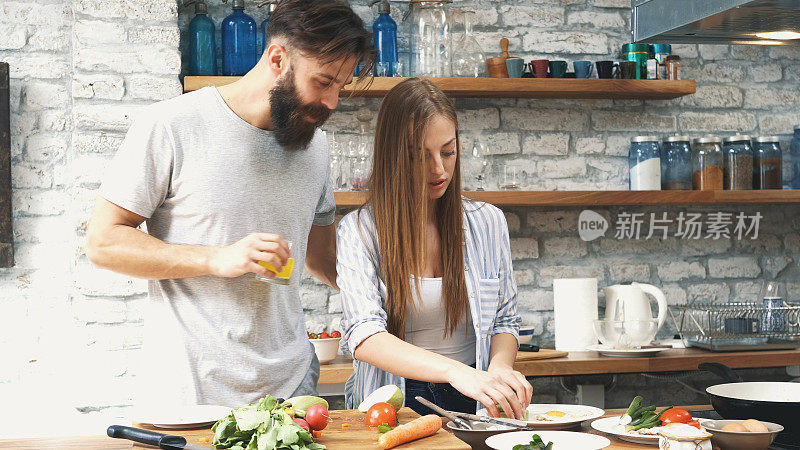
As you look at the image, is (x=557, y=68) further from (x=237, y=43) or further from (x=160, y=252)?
(x=160, y=252)

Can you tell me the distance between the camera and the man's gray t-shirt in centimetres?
186

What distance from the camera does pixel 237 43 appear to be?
3535 millimetres

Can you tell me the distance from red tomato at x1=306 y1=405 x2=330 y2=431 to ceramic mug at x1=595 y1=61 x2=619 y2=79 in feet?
9.04

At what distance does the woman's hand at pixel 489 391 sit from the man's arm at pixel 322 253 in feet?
2.19

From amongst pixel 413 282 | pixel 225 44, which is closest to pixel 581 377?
pixel 413 282

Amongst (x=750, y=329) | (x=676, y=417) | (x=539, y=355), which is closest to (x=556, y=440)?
(x=676, y=417)

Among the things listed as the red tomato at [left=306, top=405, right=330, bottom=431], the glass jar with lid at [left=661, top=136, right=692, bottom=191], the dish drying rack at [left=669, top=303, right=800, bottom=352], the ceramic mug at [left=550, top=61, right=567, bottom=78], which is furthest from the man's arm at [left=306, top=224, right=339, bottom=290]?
the glass jar with lid at [left=661, top=136, right=692, bottom=191]

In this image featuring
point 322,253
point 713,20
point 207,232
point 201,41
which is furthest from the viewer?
point 201,41

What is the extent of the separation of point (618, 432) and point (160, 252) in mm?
1028

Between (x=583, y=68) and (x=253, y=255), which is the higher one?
(x=583, y=68)

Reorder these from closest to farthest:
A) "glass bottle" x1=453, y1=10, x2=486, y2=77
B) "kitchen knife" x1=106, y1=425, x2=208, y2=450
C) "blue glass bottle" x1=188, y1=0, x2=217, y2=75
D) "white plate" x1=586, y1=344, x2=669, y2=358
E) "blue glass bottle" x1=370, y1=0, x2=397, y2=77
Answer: "kitchen knife" x1=106, y1=425, x2=208, y2=450 → "white plate" x1=586, y1=344, x2=669, y2=358 → "blue glass bottle" x1=188, y1=0, x2=217, y2=75 → "blue glass bottle" x1=370, y1=0, x2=397, y2=77 → "glass bottle" x1=453, y1=10, x2=486, y2=77

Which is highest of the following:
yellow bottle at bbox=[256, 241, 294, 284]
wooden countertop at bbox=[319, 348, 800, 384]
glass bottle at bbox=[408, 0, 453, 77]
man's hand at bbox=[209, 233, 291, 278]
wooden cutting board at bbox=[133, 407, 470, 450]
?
glass bottle at bbox=[408, 0, 453, 77]

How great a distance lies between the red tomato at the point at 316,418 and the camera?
1.49 meters

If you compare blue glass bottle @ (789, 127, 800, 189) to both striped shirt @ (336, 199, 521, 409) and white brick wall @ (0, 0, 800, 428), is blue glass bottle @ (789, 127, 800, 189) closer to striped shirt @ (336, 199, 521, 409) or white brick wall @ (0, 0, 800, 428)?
white brick wall @ (0, 0, 800, 428)
